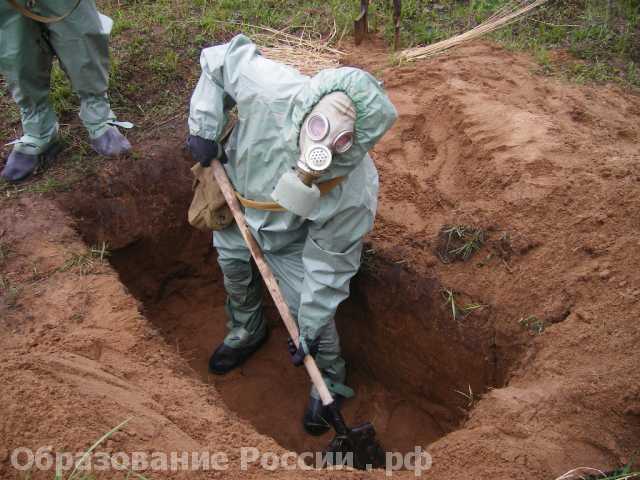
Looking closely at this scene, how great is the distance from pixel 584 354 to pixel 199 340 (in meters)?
2.41

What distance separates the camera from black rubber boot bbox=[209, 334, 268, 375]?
366 cm

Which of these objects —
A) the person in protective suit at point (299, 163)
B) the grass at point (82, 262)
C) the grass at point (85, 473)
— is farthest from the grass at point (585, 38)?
the grass at point (85, 473)

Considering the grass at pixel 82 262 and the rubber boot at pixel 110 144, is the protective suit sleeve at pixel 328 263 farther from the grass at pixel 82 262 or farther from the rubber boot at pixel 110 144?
the rubber boot at pixel 110 144

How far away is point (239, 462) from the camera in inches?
87.7

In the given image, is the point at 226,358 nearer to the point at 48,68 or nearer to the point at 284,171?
the point at 284,171

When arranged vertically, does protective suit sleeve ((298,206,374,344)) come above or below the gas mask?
below

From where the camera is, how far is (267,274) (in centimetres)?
284

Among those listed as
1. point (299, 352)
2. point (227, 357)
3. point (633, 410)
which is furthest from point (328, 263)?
point (633, 410)

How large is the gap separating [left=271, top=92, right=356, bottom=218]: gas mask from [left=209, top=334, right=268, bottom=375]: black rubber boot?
166 cm

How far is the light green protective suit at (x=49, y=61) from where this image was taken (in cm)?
312

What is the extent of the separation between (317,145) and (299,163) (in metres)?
0.11

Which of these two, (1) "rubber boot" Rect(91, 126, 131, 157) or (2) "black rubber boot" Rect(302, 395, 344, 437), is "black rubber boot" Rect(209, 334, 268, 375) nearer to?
(2) "black rubber boot" Rect(302, 395, 344, 437)

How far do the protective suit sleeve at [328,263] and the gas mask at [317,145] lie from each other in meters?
0.42

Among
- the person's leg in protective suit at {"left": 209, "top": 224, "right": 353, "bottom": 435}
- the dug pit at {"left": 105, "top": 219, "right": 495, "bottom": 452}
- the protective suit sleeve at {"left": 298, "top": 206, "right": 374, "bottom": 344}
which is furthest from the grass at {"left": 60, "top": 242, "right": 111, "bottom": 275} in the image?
the protective suit sleeve at {"left": 298, "top": 206, "right": 374, "bottom": 344}
